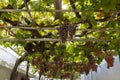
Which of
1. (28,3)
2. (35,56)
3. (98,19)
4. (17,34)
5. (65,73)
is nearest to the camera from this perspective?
(28,3)

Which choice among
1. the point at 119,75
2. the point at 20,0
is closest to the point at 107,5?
the point at 20,0

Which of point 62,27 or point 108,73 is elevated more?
point 62,27

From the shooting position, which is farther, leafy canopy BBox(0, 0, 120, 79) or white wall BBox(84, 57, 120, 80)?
white wall BBox(84, 57, 120, 80)

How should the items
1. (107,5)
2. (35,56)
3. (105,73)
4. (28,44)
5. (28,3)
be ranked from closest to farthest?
(107,5) → (28,3) → (28,44) → (35,56) → (105,73)

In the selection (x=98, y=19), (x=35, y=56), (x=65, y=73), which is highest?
(x=98, y=19)

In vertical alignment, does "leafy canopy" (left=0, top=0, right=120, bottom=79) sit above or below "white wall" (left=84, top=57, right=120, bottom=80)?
above

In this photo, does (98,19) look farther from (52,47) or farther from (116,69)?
(116,69)

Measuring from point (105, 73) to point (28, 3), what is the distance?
504 centimetres

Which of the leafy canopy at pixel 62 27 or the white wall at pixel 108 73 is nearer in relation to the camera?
the leafy canopy at pixel 62 27

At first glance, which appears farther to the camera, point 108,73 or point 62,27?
point 108,73

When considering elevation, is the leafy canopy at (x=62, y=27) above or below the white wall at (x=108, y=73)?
above

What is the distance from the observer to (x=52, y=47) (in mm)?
5191

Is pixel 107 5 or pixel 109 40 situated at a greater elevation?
pixel 107 5

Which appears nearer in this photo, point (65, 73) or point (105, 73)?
point (105, 73)
